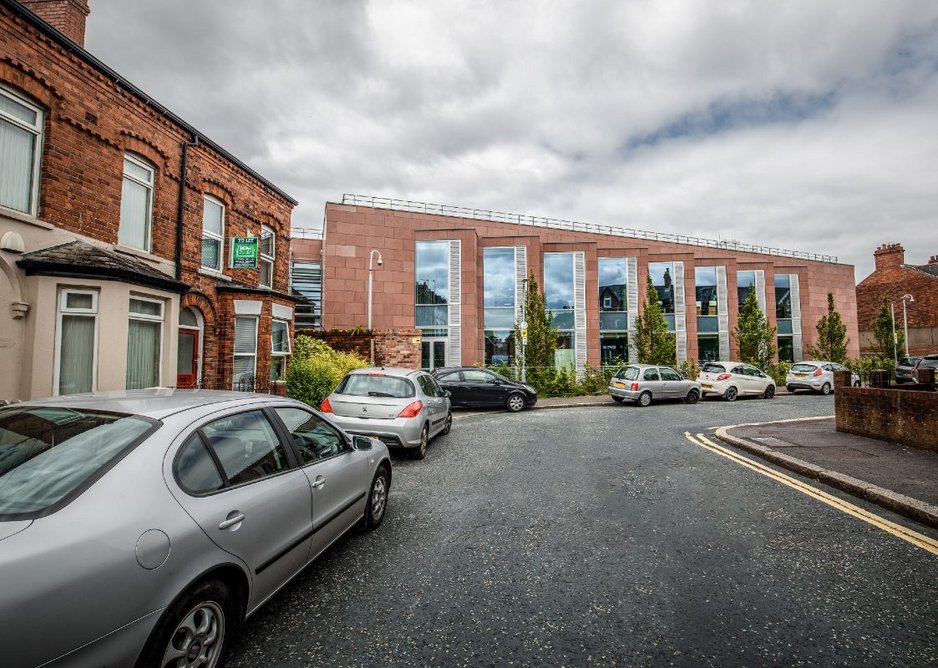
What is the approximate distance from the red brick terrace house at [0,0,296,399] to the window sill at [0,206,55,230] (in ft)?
0.07

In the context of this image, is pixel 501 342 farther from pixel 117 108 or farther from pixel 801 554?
pixel 801 554

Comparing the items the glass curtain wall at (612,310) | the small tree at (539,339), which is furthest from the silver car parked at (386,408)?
the glass curtain wall at (612,310)

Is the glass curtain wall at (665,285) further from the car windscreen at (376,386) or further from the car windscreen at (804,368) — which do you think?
the car windscreen at (376,386)

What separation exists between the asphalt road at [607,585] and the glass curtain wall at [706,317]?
1010 inches

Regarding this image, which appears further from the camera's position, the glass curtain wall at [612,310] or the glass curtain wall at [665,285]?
the glass curtain wall at [665,285]

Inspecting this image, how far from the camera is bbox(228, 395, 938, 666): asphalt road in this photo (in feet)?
8.68

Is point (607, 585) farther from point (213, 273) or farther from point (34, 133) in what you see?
point (213, 273)

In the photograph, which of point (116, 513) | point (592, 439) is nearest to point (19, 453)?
point (116, 513)

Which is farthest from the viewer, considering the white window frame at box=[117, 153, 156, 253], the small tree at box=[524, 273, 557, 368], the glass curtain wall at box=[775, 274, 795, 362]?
the glass curtain wall at box=[775, 274, 795, 362]

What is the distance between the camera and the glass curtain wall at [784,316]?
31.1 meters

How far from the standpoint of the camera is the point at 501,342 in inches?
968

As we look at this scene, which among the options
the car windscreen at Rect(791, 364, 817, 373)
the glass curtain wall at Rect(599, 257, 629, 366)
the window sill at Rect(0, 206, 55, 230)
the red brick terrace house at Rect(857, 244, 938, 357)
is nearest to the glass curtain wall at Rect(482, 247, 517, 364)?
the glass curtain wall at Rect(599, 257, 629, 366)

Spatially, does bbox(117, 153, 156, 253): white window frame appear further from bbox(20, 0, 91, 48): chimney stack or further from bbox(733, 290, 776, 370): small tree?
bbox(733, 290, 776, 370): small tree

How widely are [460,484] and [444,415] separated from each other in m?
3.22
